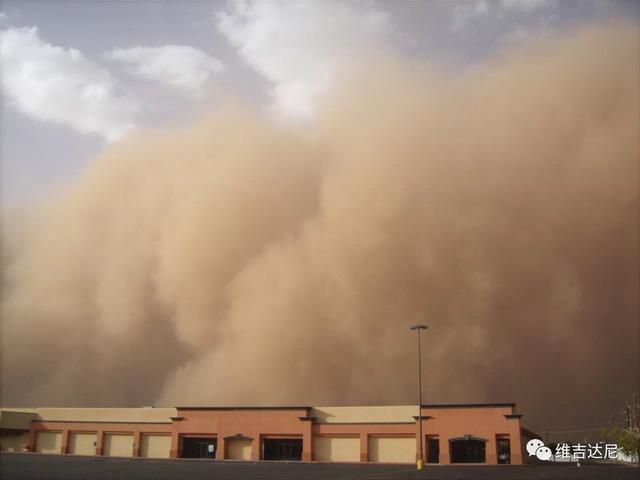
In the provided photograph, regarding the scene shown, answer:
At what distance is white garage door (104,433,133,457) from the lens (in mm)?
43125

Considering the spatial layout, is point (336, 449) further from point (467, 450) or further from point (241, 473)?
point (241, 473)

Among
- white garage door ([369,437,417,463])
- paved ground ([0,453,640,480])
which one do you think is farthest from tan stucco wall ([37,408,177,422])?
paved ground ([0,453,640,480])

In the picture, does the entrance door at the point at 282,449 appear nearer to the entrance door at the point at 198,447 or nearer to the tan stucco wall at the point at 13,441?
the entrance door at the point at 198,447

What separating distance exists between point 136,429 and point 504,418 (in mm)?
22917

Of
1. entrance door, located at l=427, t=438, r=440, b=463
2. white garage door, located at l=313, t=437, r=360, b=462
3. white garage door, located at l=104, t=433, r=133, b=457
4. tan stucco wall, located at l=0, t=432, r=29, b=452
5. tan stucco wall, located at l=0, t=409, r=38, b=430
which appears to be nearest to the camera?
entrance door, located at l=427, t=438, r=440, b=463

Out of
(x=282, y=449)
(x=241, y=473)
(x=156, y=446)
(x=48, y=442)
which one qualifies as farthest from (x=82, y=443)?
(x=241, y=473)

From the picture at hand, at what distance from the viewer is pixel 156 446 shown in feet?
139

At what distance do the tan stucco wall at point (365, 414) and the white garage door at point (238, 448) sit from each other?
4.45 meters

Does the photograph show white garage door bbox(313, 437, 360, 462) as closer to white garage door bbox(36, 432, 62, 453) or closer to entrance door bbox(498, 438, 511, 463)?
entrance door bbox(498, 438, 511, 463)

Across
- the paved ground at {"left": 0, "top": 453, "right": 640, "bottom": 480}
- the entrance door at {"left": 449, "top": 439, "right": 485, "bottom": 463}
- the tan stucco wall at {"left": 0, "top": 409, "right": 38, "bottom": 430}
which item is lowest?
the paved ground at {"left": 0, "top": 453, "right": 640, "bottom": 480}

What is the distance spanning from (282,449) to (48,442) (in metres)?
17.3

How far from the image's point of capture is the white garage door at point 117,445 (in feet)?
141

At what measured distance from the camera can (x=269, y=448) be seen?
40.1m

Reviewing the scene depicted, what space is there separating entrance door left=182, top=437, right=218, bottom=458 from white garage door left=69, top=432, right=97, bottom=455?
6.88m
